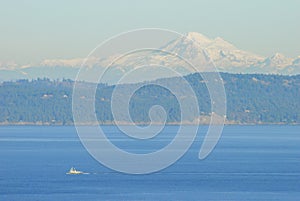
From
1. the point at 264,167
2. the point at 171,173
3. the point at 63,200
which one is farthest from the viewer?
the point at 264,167

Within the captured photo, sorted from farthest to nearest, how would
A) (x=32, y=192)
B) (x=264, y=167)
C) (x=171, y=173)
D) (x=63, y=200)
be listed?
(x=264, y=167)
(x=171, y=173)
(x=32, y=192)
(x=63, y=200)

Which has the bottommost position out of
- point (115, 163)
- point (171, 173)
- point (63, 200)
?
point (63, 200)

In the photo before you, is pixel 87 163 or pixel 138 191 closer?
pixel 138 191

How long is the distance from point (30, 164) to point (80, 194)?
185 feet

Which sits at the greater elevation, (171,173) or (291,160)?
(291,160)

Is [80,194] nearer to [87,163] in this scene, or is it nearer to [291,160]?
[87,163]

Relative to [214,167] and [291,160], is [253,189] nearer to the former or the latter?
[214,167]

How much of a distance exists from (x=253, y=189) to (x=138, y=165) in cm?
4648

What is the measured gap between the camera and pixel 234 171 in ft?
536

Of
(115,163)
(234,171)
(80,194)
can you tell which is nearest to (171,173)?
(234,171)

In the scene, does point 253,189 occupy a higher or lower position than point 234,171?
lower

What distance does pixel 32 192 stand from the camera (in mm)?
128750

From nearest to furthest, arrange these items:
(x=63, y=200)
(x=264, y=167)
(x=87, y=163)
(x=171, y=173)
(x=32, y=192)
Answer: (x=63, y=200) → (x=32, y=192) → (x=171, y=173) → (x=264, y=167) → (x=87, y=163)

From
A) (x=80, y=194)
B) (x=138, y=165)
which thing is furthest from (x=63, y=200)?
(x=138, y=165)
